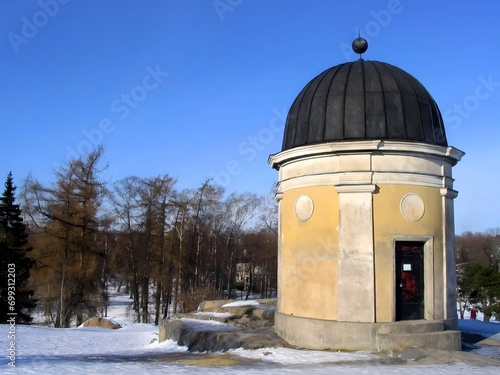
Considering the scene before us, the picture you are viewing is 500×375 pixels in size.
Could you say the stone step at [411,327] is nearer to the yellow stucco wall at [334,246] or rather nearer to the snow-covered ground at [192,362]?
the yellow stucco wall at [334,246]

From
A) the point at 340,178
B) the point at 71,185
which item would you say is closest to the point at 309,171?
the point at 340,178

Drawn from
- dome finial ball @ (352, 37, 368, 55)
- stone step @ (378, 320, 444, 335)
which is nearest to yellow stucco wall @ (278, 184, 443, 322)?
stone step @ (378, 320, 444, 335)

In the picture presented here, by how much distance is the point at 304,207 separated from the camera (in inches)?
460

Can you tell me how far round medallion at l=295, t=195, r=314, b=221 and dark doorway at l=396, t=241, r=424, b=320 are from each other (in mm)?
2086

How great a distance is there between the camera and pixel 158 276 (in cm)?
2908

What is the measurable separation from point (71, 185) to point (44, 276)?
475 centimetres

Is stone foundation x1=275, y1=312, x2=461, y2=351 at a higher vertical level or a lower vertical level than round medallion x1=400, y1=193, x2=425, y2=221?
lower

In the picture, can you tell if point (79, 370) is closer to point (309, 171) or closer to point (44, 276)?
point (309, 171)

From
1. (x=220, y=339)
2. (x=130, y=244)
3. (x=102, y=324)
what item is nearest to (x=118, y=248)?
(x=130, y=244)

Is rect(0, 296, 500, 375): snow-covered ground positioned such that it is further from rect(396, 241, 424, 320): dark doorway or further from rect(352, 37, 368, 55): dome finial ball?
rect(352, 37, 368, 55): dome finial ball

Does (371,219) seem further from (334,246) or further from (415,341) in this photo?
(415,341)

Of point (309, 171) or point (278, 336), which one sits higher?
point (309, 171)

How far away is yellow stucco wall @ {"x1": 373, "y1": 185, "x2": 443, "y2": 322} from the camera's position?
10.7 m

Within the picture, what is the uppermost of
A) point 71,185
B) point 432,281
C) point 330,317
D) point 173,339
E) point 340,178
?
point 71,185
